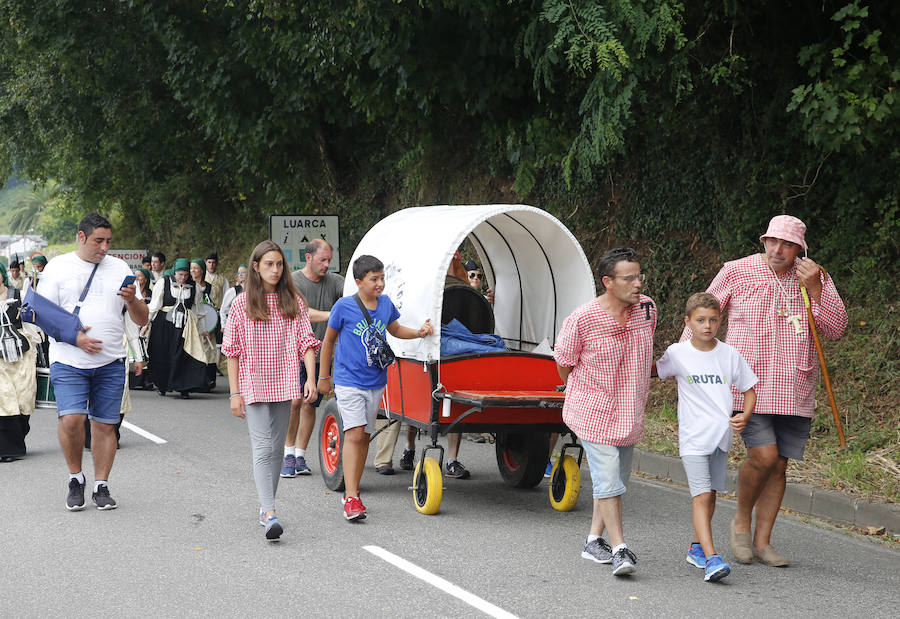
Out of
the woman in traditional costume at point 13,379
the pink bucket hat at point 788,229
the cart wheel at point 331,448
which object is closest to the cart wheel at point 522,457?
the cart wheel at point 331,448

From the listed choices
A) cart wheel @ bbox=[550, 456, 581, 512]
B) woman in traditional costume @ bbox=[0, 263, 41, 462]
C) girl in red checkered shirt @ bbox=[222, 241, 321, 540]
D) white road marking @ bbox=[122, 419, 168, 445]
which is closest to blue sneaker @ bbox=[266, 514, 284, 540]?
girl in red checkered shirt @ bbox=[222, 241, 321, 540]

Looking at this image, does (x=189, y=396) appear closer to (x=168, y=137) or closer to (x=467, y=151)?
(x=467, y=151)

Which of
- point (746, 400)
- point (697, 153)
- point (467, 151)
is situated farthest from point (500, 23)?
point (746, 400)

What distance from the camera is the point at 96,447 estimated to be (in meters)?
7.76

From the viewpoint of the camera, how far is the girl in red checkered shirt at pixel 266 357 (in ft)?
22.4

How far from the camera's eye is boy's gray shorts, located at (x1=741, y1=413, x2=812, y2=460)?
241 inches

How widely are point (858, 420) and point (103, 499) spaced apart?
6.30m

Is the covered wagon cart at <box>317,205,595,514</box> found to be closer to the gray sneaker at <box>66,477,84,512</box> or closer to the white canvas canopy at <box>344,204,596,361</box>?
the white canvas canopy at <box>344,204,596,361</box>

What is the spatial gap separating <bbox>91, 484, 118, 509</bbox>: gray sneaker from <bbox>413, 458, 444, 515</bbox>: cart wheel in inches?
86.0

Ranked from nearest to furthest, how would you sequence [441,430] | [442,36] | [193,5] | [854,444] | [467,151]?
[441,430]
[854,444]
[442,36]
[467,151]
[193,5]

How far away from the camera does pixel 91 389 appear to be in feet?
25.4

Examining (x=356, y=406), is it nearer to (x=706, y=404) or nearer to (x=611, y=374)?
(x=611, y=374)

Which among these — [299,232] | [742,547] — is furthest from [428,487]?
[299,232]

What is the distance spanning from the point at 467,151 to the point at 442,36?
385 cm
